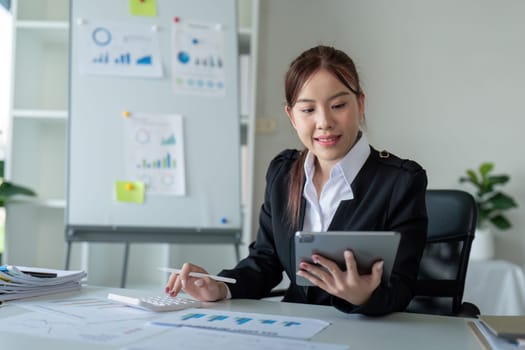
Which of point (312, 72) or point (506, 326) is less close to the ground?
point (312, 72)

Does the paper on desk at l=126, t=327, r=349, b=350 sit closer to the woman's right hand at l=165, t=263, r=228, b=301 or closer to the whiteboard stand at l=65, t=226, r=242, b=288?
the woman's right hand at l=165, t=263, r=228, b=301

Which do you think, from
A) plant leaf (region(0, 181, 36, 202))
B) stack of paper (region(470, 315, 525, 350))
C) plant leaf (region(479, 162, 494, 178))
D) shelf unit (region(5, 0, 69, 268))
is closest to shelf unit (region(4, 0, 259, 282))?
shelf unit (region(5, 0, 69, 268))

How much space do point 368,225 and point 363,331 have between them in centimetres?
36

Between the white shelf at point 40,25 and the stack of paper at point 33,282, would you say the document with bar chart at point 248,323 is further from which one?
the white shelf at point 40,25

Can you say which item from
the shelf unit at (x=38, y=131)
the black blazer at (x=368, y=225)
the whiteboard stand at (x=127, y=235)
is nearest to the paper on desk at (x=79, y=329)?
the black blazer at (x=368, y=225)

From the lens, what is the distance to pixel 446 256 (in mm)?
1484

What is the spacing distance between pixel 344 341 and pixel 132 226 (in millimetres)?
1653

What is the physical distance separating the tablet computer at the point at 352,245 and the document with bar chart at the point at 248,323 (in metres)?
0.11

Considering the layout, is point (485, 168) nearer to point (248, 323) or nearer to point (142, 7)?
point (142, 7)

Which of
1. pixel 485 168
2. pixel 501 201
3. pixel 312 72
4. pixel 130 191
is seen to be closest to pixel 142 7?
pixel 130 191

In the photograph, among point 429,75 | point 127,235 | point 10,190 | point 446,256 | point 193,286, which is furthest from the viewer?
point 429,75

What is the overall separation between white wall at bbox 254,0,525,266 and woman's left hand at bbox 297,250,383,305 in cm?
202

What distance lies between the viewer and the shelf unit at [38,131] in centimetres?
261

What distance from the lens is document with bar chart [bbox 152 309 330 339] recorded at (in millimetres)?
884
